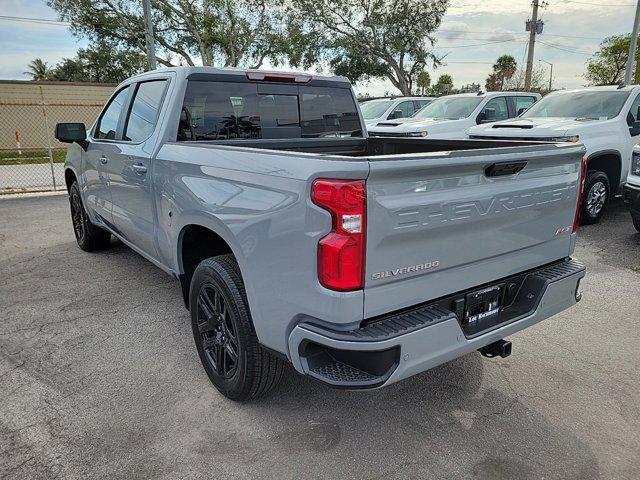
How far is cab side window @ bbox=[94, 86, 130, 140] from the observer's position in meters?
4.45

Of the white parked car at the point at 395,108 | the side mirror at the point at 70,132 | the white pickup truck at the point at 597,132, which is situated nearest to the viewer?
the side mirror at the point at 70,132

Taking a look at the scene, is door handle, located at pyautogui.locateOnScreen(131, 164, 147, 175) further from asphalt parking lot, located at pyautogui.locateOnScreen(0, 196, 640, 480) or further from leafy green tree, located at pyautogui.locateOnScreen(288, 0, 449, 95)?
leafy green tree, located at pyautogui.locateOnScreen(288, 0, 449, 95)

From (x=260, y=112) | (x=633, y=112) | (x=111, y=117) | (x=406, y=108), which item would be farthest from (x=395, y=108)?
(x=260, y=112)

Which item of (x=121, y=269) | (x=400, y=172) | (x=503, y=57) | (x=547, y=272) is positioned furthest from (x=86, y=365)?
(x=503, y=57)

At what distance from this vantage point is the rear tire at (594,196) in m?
7.07

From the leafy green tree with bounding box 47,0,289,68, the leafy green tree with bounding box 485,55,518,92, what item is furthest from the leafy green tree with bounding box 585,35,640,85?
the leafy green tree with bounding box 47,0,289,68

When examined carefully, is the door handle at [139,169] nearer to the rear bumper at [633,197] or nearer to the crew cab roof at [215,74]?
the crew cab roof at [215,74]

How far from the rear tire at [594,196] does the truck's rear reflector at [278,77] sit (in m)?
4.96

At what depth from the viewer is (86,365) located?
3.42 meters

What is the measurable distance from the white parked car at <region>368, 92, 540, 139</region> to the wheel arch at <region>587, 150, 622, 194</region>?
350 cm

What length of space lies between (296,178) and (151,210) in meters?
1.90

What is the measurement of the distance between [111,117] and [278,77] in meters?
1.83

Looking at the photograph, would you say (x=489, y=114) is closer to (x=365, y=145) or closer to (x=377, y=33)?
(x=365, y=145)

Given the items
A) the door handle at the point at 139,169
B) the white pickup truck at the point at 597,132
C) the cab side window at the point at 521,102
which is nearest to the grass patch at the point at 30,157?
the cab side window at the point at 521,102
